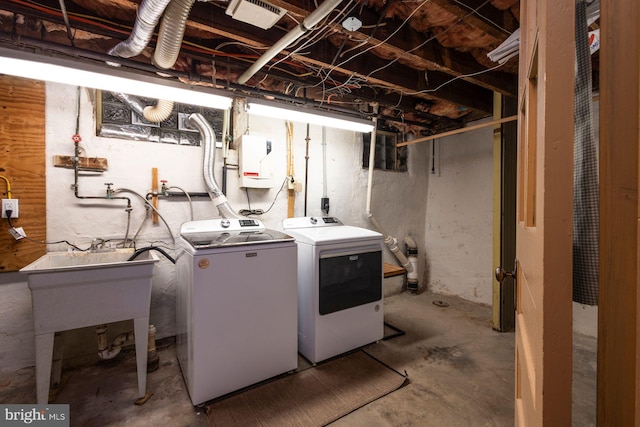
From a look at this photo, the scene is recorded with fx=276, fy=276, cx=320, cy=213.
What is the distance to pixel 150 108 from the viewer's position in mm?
2225

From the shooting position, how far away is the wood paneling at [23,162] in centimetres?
187

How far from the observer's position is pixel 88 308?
5.29 feet

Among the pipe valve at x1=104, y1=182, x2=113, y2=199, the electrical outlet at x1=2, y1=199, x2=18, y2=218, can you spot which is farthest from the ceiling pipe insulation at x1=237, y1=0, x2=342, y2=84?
the electrical outlet at x1=2, y1=199, x2=18, y2=218

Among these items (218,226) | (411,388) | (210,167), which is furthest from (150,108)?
(411,388)

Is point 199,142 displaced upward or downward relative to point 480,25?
downward

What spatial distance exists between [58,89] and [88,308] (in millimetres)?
1618

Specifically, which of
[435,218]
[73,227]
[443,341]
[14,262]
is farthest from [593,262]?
[435,218]

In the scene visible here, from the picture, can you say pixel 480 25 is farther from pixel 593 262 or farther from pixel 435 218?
pixel 435 218

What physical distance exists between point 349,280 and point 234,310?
0.94 metres

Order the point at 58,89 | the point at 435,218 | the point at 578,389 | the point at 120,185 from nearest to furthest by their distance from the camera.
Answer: the point at 578,389 → the point at 58,89 → the point at 120,185 → the point at 435,218

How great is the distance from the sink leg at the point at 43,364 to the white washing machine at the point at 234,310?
677 mm

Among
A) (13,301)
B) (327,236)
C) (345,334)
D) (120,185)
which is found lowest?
(345,334)

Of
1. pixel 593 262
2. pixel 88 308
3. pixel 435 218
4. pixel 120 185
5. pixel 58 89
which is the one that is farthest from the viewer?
pixel 435 218

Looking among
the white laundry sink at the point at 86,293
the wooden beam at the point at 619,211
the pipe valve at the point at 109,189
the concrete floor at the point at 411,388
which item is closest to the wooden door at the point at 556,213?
the wooden beam at the point at 619,211
